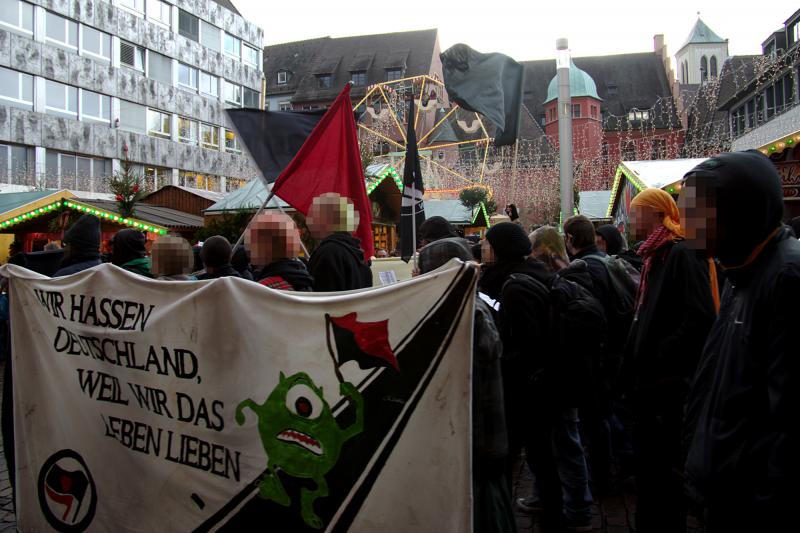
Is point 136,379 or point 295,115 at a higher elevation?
point 295,115

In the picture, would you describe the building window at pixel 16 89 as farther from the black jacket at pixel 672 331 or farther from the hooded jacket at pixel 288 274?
the black jacket at pixel 672 331

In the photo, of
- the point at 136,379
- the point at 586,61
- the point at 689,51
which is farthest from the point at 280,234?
the point at 689,51

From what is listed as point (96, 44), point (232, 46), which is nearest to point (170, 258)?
point (96, 44)

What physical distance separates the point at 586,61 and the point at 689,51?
82.5 feet

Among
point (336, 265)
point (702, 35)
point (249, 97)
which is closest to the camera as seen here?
point (336, 265)

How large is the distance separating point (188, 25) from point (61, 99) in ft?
41.2

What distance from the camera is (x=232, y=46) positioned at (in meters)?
50.1

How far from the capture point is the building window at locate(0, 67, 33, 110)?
33.1 meters

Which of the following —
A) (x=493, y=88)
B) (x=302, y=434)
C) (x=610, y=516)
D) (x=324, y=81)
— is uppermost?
(x=324, y=81)

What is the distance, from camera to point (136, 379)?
3756 millimetres

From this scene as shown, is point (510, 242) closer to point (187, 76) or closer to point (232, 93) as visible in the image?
point (187, 76)

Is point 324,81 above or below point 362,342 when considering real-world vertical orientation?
above

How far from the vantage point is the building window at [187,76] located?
1786 inches

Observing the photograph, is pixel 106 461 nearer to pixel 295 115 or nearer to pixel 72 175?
pixel 295 115
